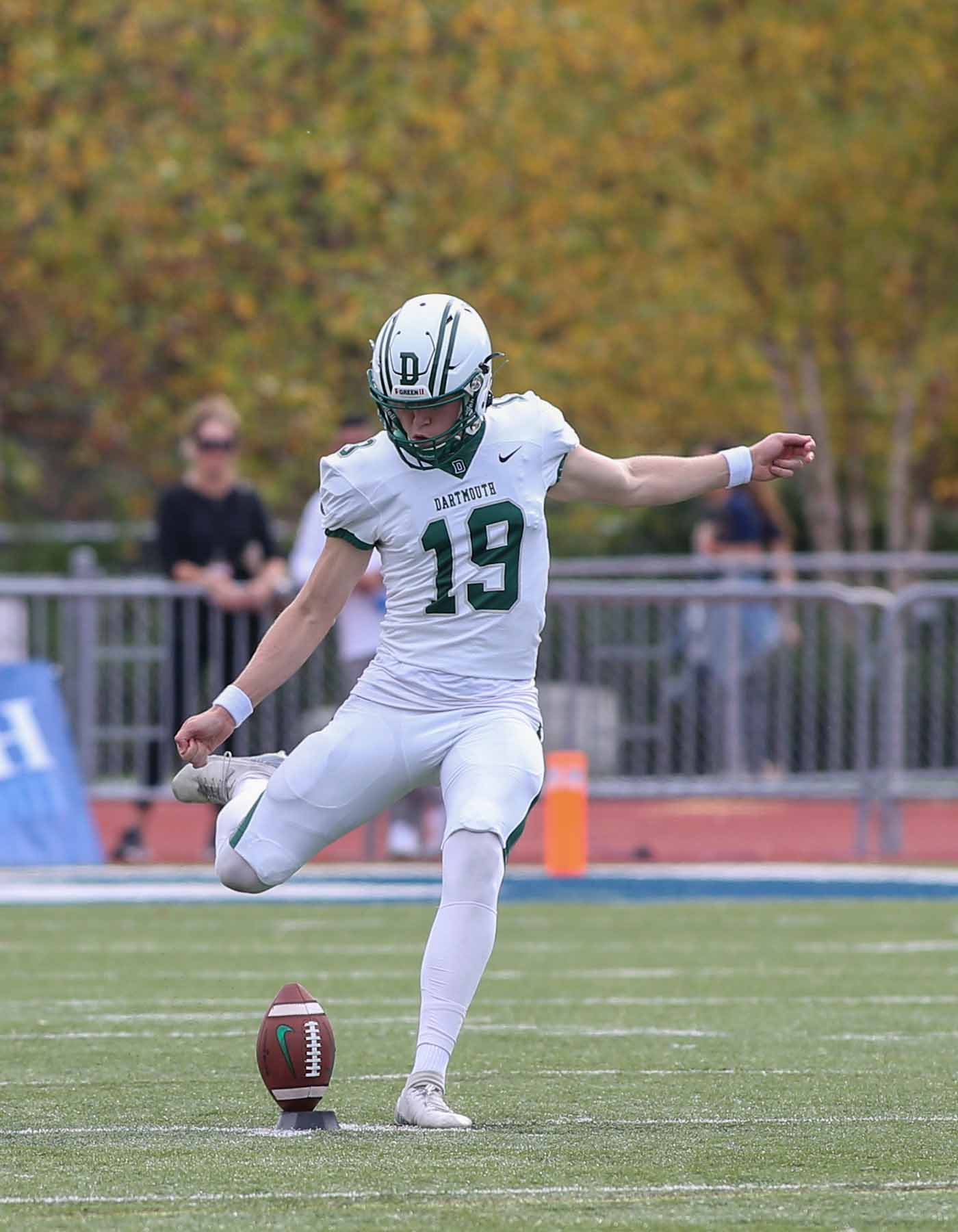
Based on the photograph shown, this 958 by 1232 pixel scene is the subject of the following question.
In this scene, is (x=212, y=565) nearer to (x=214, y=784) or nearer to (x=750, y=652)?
(x=750, y=652)

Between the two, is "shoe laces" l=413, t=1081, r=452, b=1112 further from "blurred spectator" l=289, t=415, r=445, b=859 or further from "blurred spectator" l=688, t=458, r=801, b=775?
"blurred spectator" l=688, t=458, r=801, b=775

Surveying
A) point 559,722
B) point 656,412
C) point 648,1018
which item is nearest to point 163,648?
point 559,722

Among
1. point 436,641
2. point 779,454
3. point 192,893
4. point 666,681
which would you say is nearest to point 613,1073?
point 436,641

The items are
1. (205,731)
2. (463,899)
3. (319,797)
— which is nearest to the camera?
(463,899)

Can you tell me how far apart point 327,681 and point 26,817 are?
2.25 metres

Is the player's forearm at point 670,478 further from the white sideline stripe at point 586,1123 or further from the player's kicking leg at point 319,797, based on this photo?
the white sideline stripe at point 586,1123

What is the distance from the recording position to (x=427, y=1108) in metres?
6.13

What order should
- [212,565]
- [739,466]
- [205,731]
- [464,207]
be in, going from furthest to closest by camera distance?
[464,207] < [212,565] < [739,466] < [205,731]

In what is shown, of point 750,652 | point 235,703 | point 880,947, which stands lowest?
point 880,947

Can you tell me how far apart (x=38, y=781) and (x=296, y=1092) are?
8.15 metres

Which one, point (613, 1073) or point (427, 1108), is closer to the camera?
point (427, 1108)

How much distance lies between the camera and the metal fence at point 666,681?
48.4 ft

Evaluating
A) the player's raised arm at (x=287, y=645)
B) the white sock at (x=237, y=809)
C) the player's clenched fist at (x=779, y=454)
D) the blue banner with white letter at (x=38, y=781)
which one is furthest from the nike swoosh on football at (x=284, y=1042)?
the blue banner with white letter at (x=38, y=781)

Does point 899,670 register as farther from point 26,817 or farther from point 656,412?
point 656,412
